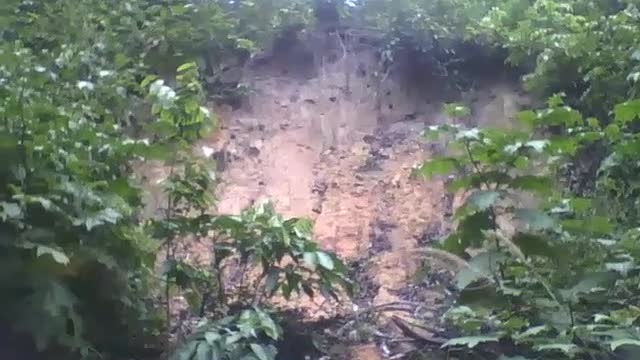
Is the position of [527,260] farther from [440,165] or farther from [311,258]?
[311,258]

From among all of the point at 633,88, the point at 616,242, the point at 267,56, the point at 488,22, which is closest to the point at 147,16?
the point at 267,56

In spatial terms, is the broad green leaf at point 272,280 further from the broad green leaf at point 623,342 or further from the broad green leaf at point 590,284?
the broad green leaf at point 623,342

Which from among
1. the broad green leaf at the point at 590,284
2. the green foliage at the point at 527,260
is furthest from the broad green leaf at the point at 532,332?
the broad green leaf at the point at 590,284

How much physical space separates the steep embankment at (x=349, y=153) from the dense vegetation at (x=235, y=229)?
46 cm

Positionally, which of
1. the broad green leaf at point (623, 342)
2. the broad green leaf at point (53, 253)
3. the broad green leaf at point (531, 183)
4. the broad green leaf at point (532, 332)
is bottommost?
the broad green leaf at point (532, 332)

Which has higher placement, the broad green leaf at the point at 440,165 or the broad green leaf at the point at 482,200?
the broad green leaf at the point at 440,165

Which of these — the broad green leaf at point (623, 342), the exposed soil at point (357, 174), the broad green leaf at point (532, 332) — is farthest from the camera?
the exposed soil at point (357, 174)

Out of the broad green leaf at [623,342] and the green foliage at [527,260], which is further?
the green foliage at [527,260]

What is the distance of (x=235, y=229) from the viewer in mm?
3279

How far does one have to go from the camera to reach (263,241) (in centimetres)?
322

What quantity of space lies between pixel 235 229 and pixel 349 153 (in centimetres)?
140

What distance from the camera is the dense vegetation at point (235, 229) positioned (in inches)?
110

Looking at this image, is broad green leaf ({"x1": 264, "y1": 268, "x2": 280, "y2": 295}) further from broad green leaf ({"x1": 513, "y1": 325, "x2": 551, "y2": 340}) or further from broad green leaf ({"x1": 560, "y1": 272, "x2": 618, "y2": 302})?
broad green leaf ({"x1": 560, "y1": 272, "x2": 618, "y2": 302})

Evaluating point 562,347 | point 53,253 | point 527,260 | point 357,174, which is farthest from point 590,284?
point 357,174
